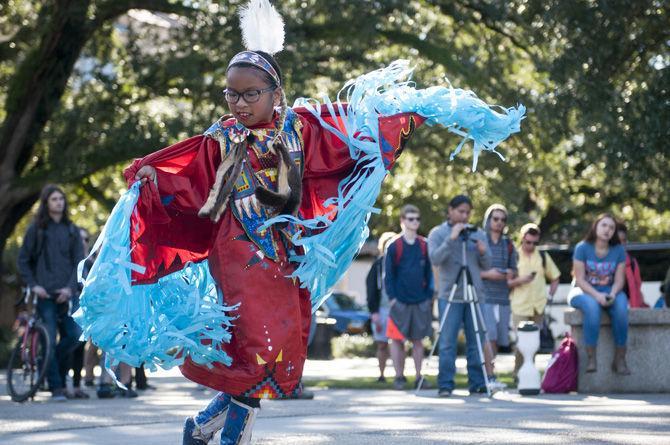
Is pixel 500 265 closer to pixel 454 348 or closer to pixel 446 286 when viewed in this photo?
pixel 446 286

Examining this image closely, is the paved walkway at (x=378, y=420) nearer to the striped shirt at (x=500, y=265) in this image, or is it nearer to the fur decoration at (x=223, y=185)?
the striped shirt at (x=500, y=265)

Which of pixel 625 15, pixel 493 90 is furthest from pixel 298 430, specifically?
pixel 493 90

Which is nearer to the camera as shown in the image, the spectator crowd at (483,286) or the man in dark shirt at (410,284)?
the spectator crowd at (483,286)

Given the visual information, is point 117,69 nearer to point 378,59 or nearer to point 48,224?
point 378,59

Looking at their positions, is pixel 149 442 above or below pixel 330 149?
below

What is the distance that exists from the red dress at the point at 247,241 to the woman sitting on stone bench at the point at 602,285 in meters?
6.48

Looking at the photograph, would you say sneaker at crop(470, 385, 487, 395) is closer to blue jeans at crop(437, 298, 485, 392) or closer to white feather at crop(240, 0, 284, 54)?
blue jeans at crop(437, 298, 485, 392)

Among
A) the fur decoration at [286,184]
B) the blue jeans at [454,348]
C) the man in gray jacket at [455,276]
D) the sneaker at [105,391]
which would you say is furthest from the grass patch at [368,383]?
the fur decoration at [286,184]

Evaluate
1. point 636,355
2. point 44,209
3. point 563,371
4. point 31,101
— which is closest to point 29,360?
point 44,209

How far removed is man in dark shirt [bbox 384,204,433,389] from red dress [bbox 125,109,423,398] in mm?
7151

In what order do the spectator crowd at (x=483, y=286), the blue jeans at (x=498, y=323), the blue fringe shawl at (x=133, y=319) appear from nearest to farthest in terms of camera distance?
the blue fringe shawl at (x=133, y=319)
the spectator crowd at (x=483, y=286)
the blue jeans at (x=498, y=323)

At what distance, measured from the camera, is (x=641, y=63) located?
16641 millimetres

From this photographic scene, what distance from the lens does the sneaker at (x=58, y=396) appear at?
39.6 ft

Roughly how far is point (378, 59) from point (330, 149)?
46.8 feet
